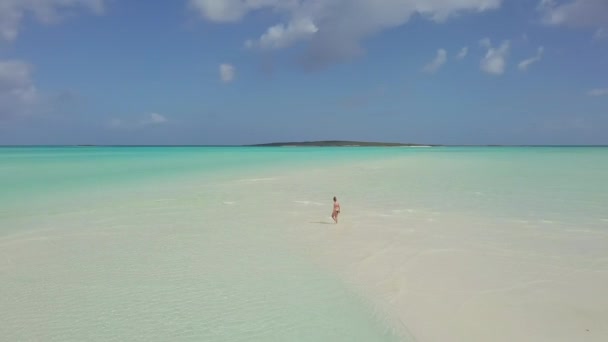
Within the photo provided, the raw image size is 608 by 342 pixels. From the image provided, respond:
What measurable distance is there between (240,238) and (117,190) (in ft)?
30.6

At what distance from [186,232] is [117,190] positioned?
816 centimetres

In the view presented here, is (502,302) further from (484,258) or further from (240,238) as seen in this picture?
(240,238)

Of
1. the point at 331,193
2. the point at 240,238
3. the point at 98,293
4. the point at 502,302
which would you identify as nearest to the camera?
the point at 502,302

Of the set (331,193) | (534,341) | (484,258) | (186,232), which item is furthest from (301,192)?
(534,341)

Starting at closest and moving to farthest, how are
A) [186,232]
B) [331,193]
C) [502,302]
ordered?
1. [502,302]
2. [186,232]
3. [331,193]

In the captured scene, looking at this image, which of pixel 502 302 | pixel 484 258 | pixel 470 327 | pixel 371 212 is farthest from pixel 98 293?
pixel 371 212

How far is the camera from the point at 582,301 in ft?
14.9

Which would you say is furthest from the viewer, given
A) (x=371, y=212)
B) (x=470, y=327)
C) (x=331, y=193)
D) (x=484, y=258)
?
(x=331, y=193)

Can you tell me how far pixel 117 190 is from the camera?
14703 mm

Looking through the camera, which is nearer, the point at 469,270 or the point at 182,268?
the point at 469,270

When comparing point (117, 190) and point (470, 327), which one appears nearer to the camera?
point (470, 327)

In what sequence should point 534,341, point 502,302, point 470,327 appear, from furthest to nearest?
point 502,302, point 470,327, point 534,341

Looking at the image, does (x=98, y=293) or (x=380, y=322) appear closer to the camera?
(x=380, y=322)

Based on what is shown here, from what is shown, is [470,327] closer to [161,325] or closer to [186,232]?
[161,325]
